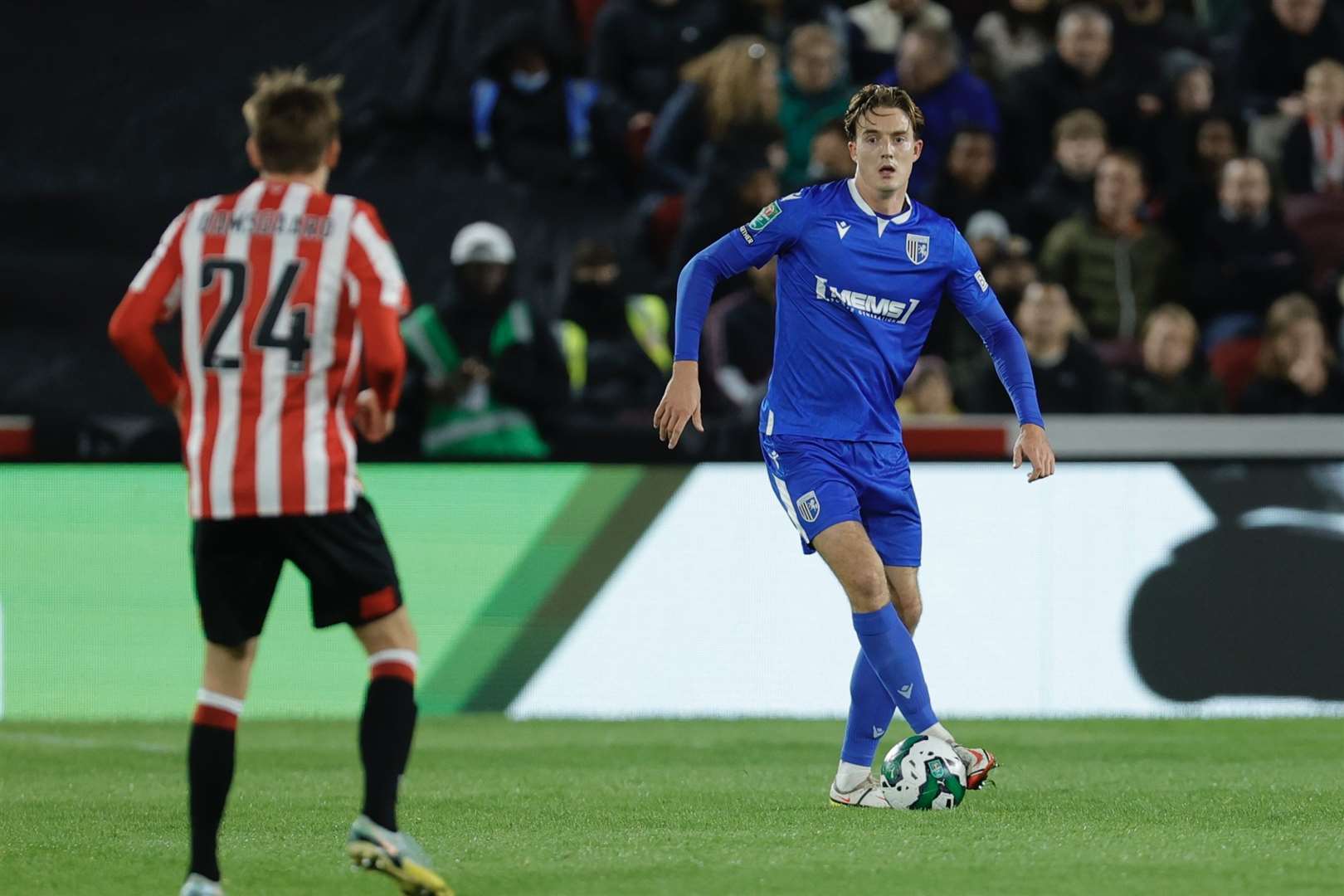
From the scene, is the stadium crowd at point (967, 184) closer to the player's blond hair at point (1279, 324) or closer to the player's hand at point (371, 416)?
the player's blond hair at point (1279, 324)

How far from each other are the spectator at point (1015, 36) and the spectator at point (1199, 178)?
1.12 meters

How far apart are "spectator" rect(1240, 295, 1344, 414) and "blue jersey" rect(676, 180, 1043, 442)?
5009 millimetres

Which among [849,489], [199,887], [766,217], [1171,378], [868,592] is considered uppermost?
[766,217]

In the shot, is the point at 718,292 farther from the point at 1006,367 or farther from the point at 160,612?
the point at 1006,367

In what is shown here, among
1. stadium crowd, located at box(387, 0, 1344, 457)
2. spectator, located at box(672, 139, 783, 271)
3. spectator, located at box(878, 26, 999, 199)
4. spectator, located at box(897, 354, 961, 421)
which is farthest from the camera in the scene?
spectator, located at box(878, 26, 999, 199)

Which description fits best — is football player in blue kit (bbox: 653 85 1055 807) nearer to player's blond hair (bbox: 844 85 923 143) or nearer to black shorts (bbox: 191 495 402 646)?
player's blond hair (bbox: 844 85 923 143)

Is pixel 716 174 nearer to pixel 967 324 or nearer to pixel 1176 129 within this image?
pixel 967 324

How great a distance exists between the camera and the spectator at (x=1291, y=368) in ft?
36.8

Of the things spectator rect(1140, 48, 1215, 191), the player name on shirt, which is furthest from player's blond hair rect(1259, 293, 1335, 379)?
the player name on shirt

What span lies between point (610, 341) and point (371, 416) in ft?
22.4

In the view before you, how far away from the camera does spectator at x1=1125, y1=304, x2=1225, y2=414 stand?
444 inches

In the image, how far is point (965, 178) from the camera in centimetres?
1212

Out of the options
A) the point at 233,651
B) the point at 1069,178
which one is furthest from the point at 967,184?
the point at 233,651

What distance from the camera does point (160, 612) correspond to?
31.0 feet
